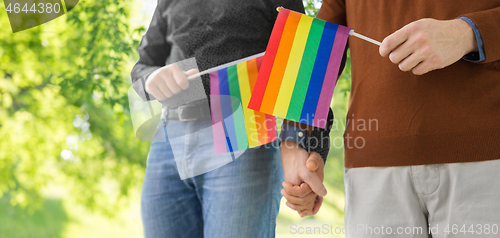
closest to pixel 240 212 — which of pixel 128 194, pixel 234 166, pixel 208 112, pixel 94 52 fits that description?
pixel 234 166

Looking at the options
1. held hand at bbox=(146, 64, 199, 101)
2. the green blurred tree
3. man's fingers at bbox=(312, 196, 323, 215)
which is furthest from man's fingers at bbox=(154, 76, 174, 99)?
the green blurred tree

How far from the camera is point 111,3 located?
2.27 metres

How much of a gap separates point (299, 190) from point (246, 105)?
24 centimetres

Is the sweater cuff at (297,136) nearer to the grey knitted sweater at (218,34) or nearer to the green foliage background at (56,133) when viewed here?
the grey knitted sweater at (218,34)

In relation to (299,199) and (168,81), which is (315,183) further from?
(168,81)

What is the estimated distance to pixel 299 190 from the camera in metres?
0.77

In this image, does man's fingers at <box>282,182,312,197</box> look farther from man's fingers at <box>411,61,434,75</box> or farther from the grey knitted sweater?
man's fingers at <box>411,61,434,75</box>

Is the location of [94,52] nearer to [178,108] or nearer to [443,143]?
[178,108]

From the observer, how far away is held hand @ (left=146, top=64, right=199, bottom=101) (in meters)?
0.75

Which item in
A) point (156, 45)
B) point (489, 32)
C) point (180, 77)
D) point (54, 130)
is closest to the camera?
point (489, 32)

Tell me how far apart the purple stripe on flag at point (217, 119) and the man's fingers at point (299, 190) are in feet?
0.61

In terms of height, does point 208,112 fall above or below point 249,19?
below

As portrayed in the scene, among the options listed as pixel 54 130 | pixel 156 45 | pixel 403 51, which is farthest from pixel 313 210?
pixel 54 130

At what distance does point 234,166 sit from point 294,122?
7.4 inches
